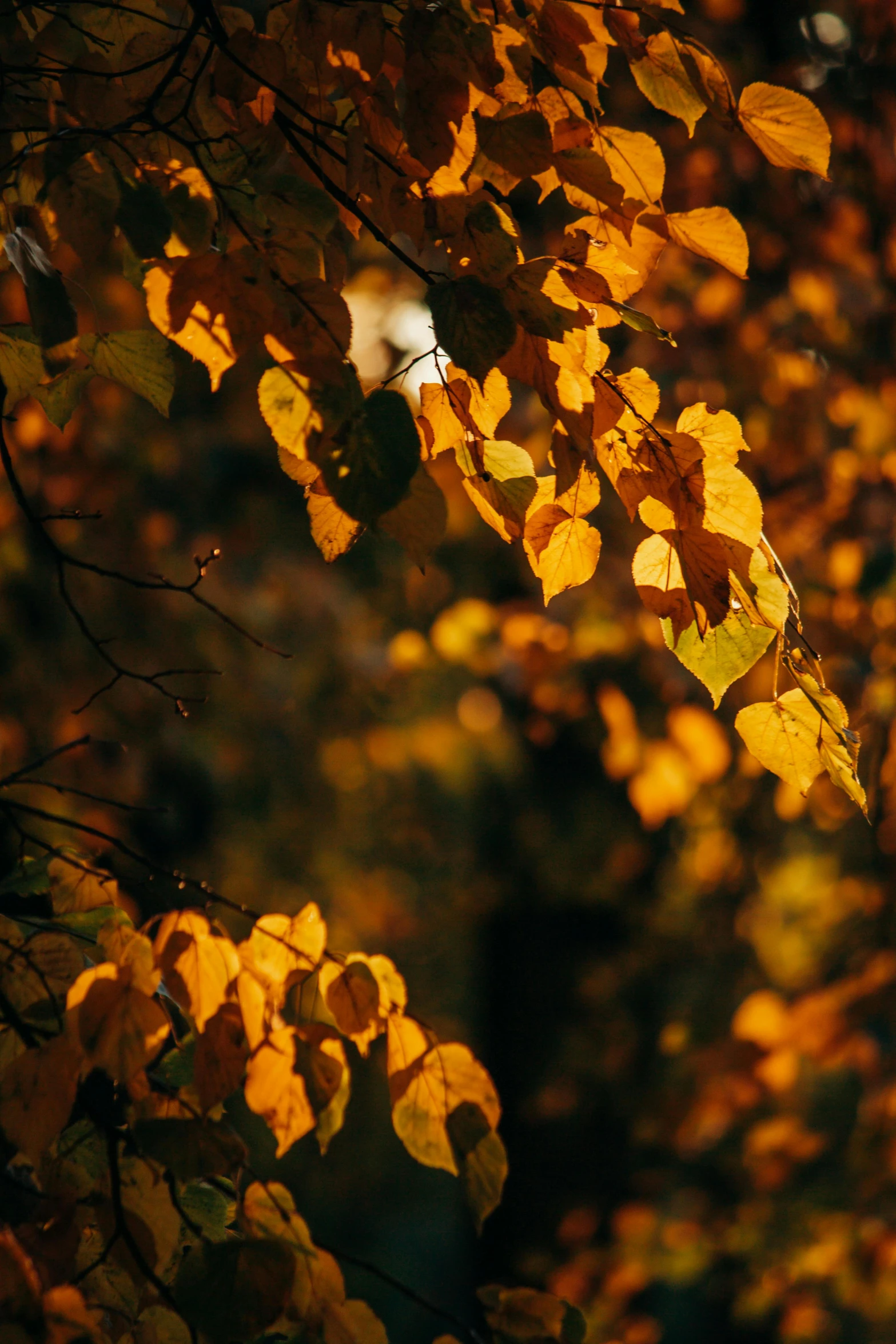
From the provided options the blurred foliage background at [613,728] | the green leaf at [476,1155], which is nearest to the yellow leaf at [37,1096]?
the green leaf at [476,1155]

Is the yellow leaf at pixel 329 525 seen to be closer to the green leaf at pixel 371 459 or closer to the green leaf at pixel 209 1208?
the green leaf at pixel 371 459

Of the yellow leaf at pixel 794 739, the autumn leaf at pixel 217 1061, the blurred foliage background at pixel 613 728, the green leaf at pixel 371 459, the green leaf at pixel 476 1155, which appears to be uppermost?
the green leaf at pixel 371 459

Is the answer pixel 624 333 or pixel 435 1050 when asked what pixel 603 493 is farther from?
pixel 435 1050

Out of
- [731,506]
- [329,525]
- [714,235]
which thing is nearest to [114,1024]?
[329,525]

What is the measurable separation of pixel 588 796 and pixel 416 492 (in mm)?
4698

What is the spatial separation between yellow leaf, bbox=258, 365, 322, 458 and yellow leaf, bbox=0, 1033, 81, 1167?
0.52m

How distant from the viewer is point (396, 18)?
0.97 m

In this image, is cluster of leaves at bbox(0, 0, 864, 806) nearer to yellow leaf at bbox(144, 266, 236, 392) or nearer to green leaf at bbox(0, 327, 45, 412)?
yellow leaf at bbox(144, 266, 236, 392)

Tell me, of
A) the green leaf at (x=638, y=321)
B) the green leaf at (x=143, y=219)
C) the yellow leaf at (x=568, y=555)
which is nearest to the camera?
the green leaf at (x=143, y=219)

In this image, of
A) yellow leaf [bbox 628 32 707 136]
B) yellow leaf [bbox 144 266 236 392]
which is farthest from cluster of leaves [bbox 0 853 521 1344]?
yellow leaf [bbox 628 32 707 136]

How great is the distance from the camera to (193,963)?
37.8 inches

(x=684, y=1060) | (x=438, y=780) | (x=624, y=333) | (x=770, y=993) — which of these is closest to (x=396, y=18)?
(x=624, y=333)

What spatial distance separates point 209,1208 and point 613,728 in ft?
9.69

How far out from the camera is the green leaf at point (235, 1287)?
33.5 inches
